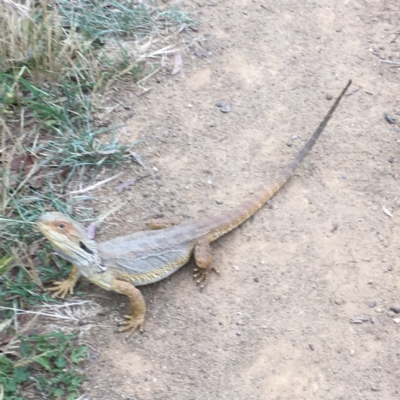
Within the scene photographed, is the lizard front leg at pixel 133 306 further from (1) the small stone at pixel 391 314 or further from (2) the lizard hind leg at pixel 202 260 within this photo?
(1) the small stone at pixel 391 314

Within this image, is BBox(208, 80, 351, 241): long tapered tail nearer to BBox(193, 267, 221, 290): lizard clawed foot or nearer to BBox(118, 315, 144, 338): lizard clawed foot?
BBox(193, 267, 221, 290): lizard clawed foot

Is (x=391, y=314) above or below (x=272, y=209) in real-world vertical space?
below

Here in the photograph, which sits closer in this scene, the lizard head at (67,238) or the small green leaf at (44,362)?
the small green leaf at (44,362)

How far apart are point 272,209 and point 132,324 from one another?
160 cm

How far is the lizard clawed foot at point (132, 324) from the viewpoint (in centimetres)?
407

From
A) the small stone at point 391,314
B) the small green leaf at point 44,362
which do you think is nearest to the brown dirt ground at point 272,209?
the small stone at point 391,314

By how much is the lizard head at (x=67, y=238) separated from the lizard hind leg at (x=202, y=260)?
0.84 metres

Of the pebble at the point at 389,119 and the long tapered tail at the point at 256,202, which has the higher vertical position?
the pebble at the point at 389,119

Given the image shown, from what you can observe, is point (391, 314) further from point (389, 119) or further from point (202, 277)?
point (389, 119)

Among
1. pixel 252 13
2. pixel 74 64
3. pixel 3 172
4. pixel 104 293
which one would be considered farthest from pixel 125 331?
pixel 252 13

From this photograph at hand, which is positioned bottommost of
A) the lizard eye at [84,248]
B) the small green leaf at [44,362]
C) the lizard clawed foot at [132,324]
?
the lizard clawed foot at [132,324]

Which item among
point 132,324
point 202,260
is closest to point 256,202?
point 202,260

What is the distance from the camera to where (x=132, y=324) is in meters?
4.08

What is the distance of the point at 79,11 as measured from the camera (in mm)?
5934
